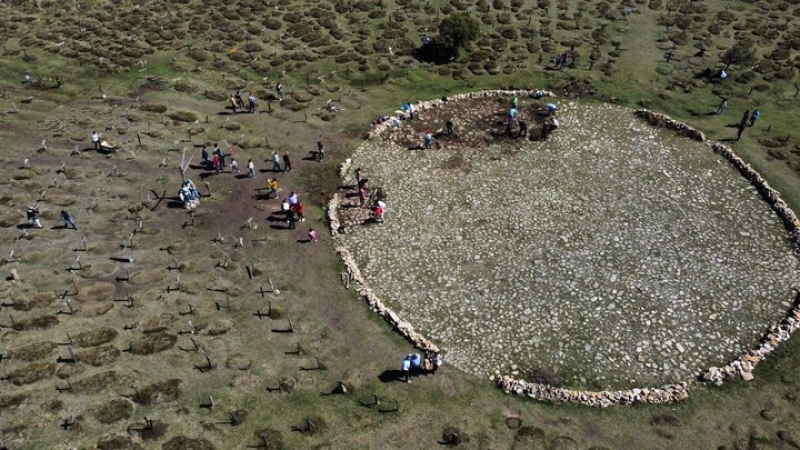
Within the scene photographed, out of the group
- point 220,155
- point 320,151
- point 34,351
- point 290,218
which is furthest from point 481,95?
point 34,351

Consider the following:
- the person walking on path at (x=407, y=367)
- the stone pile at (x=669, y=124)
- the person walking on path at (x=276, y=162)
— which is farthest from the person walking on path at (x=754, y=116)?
the person walking on path at (x=276, y=162)

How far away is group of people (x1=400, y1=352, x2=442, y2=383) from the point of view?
37.0 meters

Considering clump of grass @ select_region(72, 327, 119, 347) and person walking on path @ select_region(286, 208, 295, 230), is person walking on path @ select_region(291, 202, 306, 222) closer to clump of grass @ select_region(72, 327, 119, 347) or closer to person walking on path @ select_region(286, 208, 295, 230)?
person walking on path @ select_region(286, 208, 295, 230)

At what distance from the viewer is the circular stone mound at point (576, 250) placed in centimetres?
3978

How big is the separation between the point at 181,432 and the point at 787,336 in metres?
41.3

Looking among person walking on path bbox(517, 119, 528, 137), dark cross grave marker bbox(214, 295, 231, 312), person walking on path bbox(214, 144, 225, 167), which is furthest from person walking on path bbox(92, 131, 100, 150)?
person walking on path bbox(517, 119, 528, 137)

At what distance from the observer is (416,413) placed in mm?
35688

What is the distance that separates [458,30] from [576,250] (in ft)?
121

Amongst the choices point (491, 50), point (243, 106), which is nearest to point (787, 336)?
point (491, 50)

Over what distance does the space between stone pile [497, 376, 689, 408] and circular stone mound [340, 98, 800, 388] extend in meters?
1.13

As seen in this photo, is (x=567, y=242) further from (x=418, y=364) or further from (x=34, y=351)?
(x=34, y=351)

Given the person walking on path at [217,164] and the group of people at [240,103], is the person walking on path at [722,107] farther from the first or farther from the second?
the person walking on path at [217,164]

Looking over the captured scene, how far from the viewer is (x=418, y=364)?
37.5 meters

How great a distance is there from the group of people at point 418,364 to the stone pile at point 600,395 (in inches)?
191
